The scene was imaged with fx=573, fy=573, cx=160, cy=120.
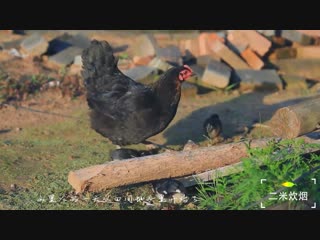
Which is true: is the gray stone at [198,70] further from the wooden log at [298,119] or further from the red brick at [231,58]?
the wooden log at [298,119]

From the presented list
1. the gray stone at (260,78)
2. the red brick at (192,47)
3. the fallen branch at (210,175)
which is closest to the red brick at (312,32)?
the gray stone at (260,78)

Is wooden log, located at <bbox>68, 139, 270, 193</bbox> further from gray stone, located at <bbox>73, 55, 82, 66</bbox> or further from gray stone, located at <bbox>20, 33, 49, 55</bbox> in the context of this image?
gray stone, located at <bbox>20, 33, 49, 55</bbox>

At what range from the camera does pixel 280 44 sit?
1148 centimetres

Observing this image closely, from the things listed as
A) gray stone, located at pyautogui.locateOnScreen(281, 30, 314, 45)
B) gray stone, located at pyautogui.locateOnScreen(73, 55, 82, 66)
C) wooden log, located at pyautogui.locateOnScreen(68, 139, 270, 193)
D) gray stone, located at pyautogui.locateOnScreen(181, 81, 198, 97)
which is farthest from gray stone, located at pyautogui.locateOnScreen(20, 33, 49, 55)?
wooden log, located at pyautogui.locateOnScreen(68, 139, 270, 193)

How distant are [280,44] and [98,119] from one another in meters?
5.55

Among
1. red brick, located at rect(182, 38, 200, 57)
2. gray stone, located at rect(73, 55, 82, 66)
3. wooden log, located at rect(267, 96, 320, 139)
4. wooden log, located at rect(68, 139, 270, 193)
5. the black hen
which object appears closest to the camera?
wooden log, located at rect(68, 139, 270, 193)

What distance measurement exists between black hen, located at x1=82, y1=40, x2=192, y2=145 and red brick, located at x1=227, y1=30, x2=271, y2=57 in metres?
4.02

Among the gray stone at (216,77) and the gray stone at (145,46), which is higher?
the gray stone at (145,46)

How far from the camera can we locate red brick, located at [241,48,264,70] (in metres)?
10.6

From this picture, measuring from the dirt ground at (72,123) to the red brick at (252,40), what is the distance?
1.25 m

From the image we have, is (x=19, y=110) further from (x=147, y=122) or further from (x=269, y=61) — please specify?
(x=269, y=61)

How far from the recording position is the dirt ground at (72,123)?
281 inches

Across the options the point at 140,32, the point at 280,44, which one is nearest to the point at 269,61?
the point at 280,44

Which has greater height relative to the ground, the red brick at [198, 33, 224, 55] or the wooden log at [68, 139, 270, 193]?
the red brick at [198, 33, 224, 55]
